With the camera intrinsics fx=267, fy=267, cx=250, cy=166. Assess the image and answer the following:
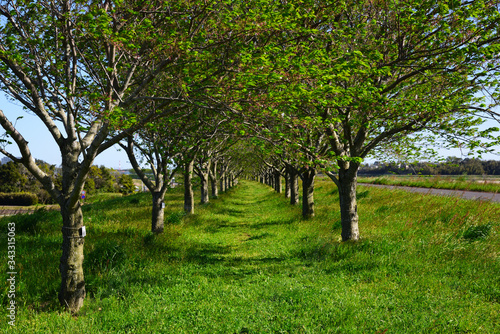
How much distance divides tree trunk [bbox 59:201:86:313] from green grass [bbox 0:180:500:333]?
0.28m

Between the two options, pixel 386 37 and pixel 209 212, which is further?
pixel 209 212

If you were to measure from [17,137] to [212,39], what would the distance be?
14.6 feet

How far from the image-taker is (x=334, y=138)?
853 centimetres

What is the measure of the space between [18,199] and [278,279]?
69.1 metres

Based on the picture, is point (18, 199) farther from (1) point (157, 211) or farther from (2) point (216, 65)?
(2) point (216, 65)

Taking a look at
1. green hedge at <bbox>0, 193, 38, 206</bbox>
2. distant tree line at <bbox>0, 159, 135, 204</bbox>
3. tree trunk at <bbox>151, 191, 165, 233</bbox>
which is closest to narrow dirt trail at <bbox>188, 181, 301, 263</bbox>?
tree trunk at <bbox>151, 191, 165, 233</bbox>

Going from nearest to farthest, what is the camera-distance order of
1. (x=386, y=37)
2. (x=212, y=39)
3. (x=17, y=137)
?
(x=17, y=137) < (x=212, y=39) < (x=386, y=37)

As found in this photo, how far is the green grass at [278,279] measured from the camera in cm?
466

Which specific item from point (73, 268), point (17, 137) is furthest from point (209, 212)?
point (17, 137)

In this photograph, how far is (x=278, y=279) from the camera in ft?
22.1

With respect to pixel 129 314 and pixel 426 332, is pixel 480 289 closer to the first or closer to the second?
pixel 426 332

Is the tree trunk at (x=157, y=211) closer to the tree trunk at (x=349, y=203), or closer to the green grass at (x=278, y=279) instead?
the green grass at (x=278, y=279)

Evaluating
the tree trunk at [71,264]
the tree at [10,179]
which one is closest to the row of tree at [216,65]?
the tree trunk at [71,264]

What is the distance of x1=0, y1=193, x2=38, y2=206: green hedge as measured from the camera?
54041 millimetres
